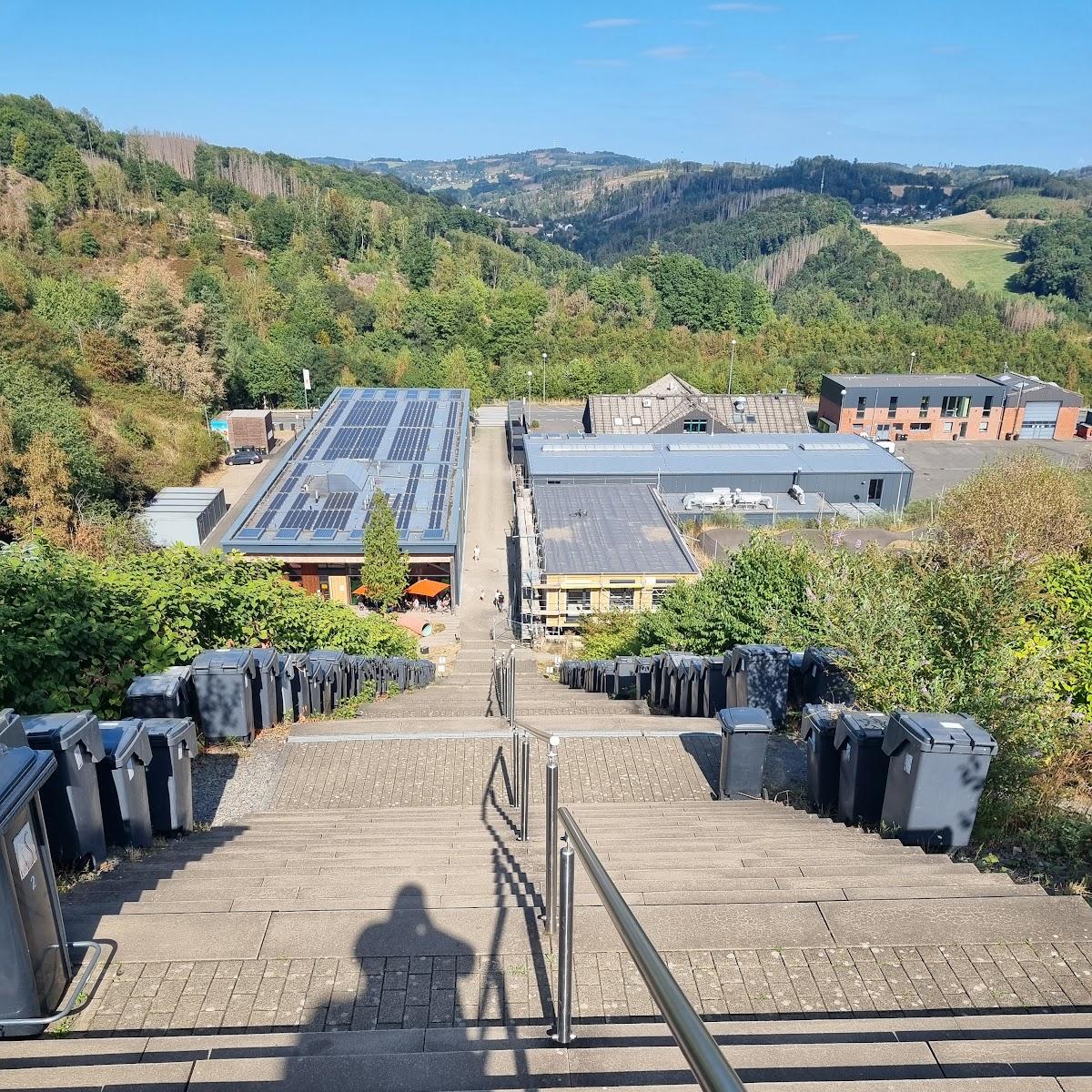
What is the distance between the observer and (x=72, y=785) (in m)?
4.73

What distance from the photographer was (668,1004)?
1771 mm

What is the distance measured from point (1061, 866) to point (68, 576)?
878cm

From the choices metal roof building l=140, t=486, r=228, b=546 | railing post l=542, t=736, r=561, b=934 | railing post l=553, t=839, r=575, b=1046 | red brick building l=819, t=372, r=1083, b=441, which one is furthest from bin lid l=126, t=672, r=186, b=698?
red brick building l=819, t=372, r=1083, b=441

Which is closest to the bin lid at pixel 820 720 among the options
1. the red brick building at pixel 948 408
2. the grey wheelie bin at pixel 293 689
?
the grey wheelie bin at pixel 293 689

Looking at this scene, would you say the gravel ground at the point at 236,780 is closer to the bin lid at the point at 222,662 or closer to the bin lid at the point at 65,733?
the bin lid at the point at 222,662

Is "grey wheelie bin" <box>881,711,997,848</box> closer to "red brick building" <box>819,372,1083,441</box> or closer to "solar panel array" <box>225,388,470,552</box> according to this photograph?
"solar panel array" <box>225,388,470,552</box>

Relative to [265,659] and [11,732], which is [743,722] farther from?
[11,732]

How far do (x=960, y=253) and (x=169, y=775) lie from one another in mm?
135933

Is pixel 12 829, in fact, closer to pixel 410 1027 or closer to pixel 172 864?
pixel 410 1027

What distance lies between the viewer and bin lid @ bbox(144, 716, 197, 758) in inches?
228

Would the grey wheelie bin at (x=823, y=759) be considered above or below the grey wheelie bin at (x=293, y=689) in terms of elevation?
above

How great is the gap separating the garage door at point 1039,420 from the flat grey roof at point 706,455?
18434 millimetres

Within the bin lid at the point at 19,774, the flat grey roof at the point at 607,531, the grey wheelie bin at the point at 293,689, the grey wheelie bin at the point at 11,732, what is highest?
the bin lid at the point at 19,774

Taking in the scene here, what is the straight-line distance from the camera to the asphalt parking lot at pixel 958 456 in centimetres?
4403
